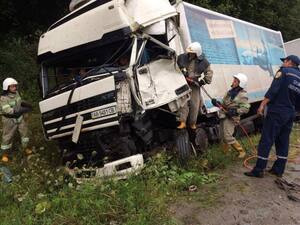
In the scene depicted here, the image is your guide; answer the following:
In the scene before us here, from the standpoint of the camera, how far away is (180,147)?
297 inches

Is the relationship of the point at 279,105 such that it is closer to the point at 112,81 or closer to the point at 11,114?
the point at 112,81

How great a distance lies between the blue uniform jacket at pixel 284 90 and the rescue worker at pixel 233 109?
1.25 meters

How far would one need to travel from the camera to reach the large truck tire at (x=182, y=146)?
24.6ft

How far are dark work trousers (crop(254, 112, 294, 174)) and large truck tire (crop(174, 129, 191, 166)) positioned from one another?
109cm

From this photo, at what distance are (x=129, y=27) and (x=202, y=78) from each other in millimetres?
1828

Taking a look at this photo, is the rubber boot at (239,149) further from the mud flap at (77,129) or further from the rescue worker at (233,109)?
the mud flap at (77,129)

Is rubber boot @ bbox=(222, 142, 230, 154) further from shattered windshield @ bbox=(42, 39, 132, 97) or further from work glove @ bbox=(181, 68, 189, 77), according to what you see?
shattered windshield @ bbox=(42, 39, 132, 97)

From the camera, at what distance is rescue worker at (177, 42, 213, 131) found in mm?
7899

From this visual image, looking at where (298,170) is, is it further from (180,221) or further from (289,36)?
(289,36)

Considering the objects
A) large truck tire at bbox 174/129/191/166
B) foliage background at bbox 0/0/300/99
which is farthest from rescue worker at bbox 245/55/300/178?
foliage background at bbox 0/0/300/99

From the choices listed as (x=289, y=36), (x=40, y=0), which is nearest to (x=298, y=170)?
(x=40, y=0)

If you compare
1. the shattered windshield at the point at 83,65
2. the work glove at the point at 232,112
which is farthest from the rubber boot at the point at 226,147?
the shattered windshield at the point at 83,65

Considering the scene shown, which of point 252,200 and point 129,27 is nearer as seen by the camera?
point 252,200

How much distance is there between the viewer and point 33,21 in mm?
17656
